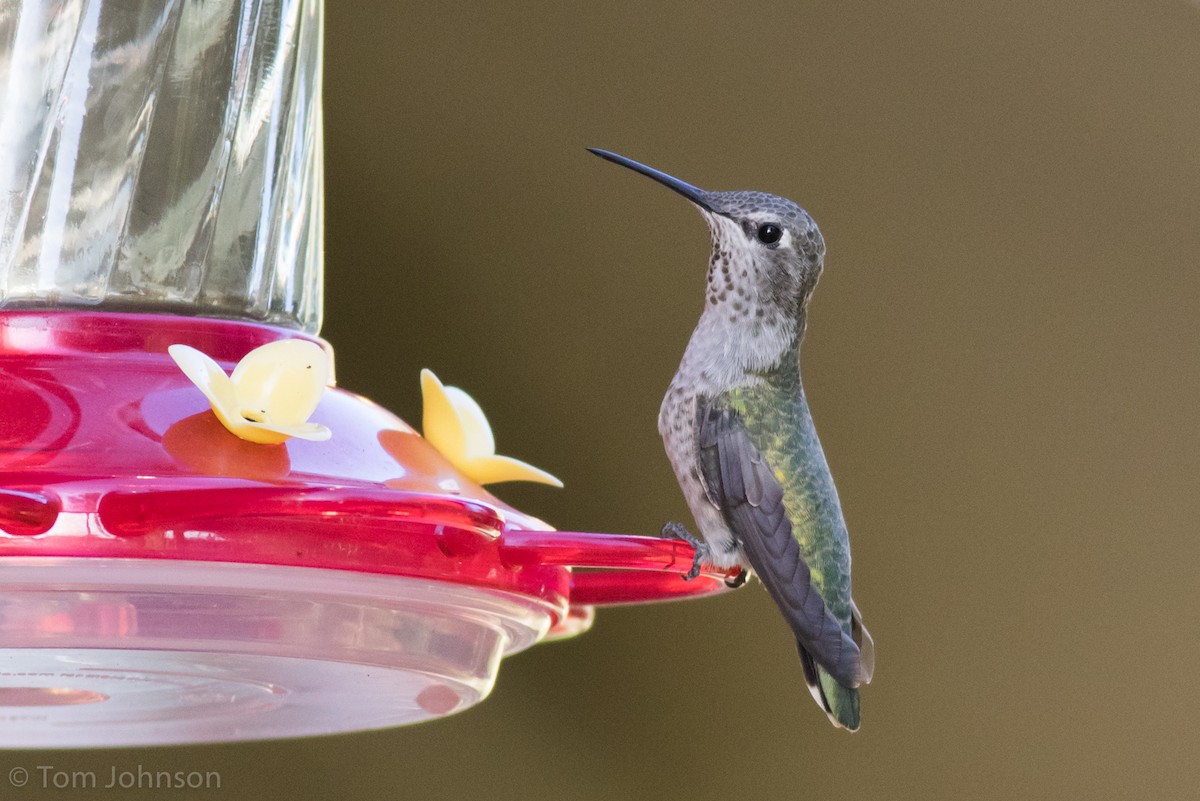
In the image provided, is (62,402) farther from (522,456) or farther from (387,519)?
(522,456)

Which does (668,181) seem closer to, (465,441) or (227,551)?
(465,441)

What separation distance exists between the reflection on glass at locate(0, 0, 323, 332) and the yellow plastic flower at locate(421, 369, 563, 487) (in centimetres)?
22

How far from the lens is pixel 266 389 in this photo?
1098 millimetres

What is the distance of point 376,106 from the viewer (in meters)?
3.67

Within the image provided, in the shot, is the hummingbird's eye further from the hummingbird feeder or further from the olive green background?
the olive green background

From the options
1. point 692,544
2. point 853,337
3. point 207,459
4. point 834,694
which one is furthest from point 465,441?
point 853,337

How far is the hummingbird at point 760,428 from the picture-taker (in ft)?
5.17

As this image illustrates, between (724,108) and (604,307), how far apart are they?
0.67 meters

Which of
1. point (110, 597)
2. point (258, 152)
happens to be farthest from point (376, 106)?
point (110, 597)

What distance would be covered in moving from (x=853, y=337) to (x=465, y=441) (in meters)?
2.96

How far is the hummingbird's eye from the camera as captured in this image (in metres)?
1.73

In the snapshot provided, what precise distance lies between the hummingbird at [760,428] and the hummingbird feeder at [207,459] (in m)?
0.16

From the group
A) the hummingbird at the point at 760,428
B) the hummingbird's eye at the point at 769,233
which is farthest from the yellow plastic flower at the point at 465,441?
the hummingbird's eye at the point at 769,233

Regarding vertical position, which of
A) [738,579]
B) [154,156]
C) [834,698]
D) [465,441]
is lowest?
[834,698]
